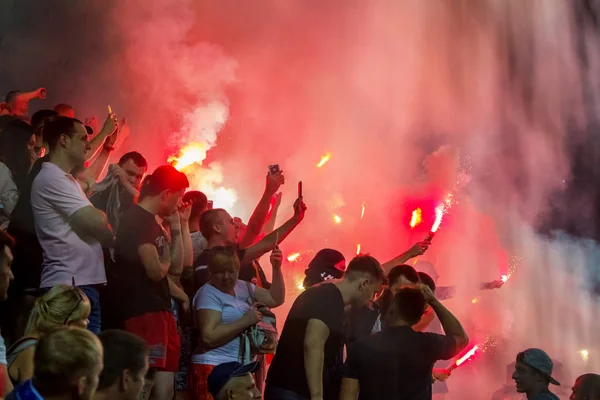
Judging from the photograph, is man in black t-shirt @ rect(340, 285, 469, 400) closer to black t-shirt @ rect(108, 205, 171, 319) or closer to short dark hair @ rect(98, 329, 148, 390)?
black t-shirt @ rect(108, 205, 171, 319)

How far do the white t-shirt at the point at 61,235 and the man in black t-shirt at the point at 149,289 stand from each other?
0.26 m

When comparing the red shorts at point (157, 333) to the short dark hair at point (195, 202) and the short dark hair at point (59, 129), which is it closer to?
the short dark hair at point (59, 129)

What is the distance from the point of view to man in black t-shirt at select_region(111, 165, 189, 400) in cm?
459

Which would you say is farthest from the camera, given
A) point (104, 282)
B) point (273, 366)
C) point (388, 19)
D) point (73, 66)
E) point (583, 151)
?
point (583, 151)

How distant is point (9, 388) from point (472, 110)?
48.5ft

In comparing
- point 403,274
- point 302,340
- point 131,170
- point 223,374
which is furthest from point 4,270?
point 403,274

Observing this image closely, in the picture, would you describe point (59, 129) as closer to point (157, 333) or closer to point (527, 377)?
point (157, 333)

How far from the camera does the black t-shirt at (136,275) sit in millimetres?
4641

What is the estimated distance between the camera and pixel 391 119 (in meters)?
16.3

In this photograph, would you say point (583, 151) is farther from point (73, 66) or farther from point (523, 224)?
point (73, 66)

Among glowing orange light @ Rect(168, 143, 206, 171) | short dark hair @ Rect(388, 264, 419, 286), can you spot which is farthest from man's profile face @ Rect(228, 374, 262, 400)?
glowing orange light @ Rect(168, 143, 206, 171)

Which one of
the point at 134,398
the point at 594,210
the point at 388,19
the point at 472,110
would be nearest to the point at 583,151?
the point at 594,210

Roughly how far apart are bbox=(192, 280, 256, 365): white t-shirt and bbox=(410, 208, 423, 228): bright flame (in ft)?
34.5

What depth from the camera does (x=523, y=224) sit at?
20.0 metres
